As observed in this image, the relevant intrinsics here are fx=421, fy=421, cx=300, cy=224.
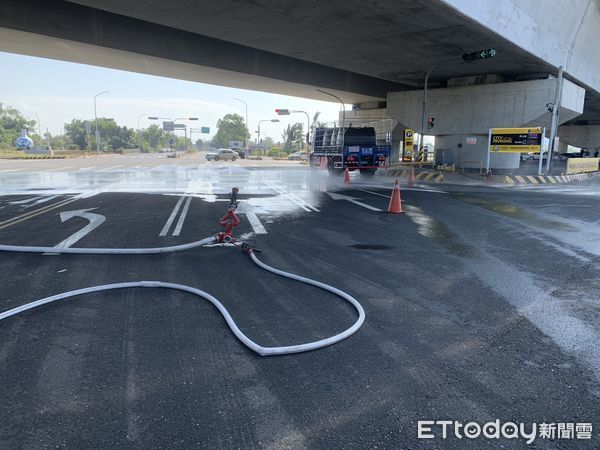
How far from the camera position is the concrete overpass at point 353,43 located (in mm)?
15539

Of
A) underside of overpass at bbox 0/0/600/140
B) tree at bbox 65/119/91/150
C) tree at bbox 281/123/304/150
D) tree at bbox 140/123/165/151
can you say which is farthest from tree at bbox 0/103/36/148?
underside of overpass at bbox 0/0/600/140

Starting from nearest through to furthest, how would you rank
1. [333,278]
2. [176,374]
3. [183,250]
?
[176,374], [333,278], [183,250]

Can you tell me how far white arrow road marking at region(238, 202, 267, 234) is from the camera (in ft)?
31.0

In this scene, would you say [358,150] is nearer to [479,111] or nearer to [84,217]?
[479,111]

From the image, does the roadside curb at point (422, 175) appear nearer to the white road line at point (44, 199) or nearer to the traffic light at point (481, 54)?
the traffic light at point (481, 54)

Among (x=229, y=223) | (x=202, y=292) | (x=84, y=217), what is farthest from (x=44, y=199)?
(x=202, y=292)

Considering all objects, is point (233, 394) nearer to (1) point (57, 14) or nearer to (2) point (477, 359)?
(2) point (477, 359)

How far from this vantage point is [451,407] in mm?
3027

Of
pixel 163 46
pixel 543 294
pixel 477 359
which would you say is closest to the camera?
pixel 477 359

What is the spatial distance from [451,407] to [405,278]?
3101 millimetres

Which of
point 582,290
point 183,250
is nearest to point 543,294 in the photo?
point 582,290

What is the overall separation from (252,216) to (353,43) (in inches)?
500

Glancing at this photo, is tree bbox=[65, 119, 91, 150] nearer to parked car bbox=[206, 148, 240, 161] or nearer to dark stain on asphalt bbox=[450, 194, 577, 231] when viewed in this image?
parked car bbox=[206, 148, 240, 161]

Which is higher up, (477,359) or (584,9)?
(584,9)
